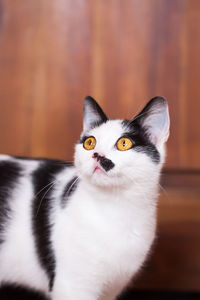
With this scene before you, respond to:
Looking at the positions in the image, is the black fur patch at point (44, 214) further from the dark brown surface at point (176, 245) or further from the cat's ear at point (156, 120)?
the dark brown surface at point (176, 245)

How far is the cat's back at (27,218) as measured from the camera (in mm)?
1093

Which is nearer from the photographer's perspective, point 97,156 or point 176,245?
point 97,156

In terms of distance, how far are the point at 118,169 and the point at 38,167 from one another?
365 millimetres

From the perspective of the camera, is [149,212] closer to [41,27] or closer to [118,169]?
[118,169]

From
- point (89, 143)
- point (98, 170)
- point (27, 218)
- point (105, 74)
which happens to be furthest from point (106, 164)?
point (105, 74)

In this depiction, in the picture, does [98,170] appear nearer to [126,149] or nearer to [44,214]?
[126,149]

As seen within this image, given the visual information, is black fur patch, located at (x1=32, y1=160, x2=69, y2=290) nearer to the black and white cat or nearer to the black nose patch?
the black and white cat

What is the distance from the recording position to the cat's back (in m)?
1.09

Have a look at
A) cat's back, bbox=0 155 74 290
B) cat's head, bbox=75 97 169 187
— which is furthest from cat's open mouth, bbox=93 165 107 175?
cat's back, bbox=0 155 74 290

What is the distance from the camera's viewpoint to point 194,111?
1467 mm

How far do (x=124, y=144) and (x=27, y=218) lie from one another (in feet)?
1.29

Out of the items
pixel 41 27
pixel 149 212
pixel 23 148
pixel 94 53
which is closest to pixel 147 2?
pixel 94 53

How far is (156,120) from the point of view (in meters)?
0.99

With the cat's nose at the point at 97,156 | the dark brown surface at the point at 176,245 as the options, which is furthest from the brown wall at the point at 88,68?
the cat's nose at the point at 97,156
